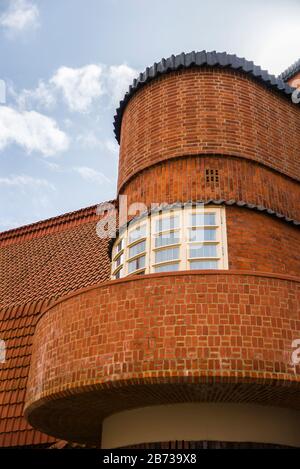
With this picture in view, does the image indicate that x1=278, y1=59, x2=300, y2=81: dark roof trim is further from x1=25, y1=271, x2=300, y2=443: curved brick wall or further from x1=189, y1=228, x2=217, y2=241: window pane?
x1=25, y1=271, x2=300, y2=443: curved brick wall

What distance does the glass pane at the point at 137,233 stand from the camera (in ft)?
32.3

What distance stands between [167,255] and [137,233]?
983 mm

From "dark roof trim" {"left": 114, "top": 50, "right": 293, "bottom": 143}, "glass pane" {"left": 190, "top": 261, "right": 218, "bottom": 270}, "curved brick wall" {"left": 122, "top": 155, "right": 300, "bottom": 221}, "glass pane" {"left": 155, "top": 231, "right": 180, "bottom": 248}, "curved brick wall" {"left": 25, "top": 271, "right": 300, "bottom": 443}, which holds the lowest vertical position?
"curved brick wall" {"left": 25, "top": 271, "right": 300, "bottom": 443}

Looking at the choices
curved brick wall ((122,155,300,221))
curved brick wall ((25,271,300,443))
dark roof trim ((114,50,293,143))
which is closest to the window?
curved brick wall ((122,155,300,221))

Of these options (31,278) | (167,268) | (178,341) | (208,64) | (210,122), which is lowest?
(178,341)

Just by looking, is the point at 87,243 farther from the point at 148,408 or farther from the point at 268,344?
the point at 268,344

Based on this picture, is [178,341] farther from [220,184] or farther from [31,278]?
[31,278]

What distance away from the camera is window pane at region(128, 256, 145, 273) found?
949 centimetres

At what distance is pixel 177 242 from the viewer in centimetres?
926

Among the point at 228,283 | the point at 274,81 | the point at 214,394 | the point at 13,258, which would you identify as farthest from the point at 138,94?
the point at 13,258

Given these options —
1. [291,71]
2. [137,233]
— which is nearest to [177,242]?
[137,233]

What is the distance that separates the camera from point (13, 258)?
1908cm

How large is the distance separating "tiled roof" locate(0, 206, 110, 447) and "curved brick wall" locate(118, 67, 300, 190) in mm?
4894

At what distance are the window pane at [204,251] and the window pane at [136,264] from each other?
94 centimetres
